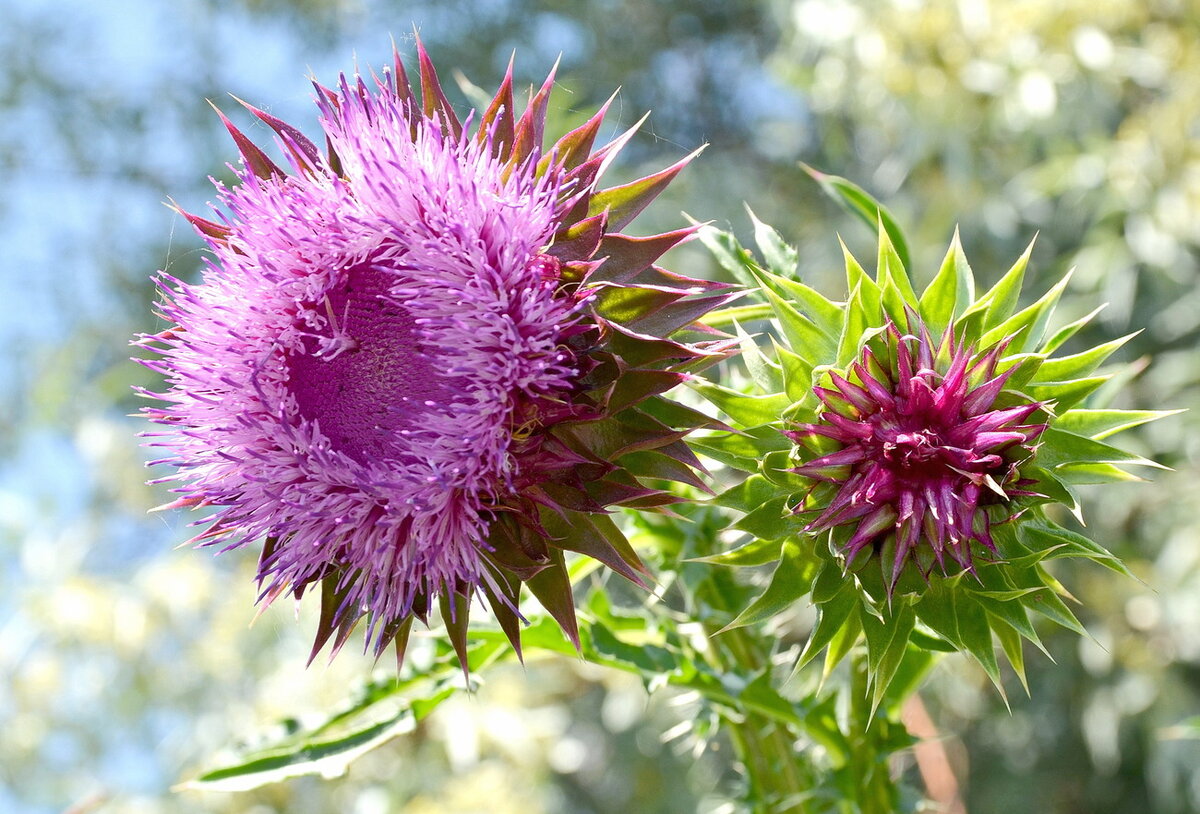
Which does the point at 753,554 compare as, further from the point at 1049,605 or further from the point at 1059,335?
the point at 1059,335

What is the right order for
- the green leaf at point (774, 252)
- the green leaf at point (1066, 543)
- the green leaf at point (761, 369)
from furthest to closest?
the green leaf at point (774, 252) < the green leaf at point (761, 369) < the green leaf at point (1066, 543)

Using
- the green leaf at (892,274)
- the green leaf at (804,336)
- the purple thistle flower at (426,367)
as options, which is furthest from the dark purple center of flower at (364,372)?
the green leaf at (892,274)

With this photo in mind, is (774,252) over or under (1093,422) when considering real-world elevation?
over

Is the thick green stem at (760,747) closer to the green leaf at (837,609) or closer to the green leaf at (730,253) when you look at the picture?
the green leaf at (837,609)

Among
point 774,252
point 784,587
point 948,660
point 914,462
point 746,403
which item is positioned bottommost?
point 948,660

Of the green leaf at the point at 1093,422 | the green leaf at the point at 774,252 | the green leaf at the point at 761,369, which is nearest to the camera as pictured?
the green leaf at the point at 1093,422

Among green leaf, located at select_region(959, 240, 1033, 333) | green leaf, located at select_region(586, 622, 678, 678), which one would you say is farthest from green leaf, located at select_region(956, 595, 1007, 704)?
green leaf, located at select_region(586, 622, 678, 678)

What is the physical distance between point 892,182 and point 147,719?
351 centimetres

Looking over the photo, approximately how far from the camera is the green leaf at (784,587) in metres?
1.46

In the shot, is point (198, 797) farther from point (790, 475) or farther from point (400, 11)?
point (400, 11)

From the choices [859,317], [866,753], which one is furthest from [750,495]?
[866,753]

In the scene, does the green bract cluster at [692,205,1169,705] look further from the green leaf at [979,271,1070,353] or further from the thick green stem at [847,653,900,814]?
the thick green stem at [847,653,900,814]

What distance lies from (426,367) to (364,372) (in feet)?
0.28

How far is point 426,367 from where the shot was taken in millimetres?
1479
